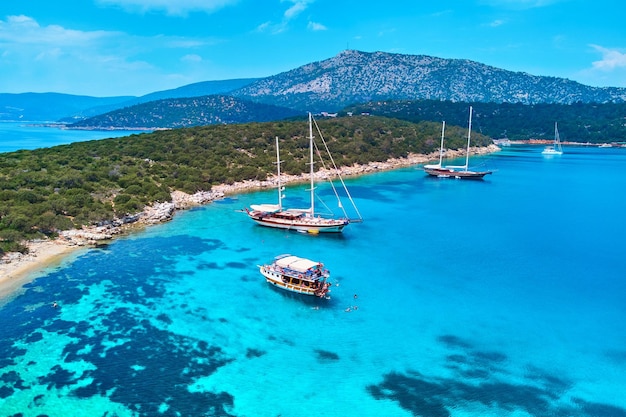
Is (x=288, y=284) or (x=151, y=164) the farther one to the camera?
(x=151, y=164)

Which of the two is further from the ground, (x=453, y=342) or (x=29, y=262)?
(x=29, y=262)

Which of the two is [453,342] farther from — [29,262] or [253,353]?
[29,262]

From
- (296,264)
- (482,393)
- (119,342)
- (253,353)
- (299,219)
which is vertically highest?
(299,219)

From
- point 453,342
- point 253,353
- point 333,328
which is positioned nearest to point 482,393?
point 453,342

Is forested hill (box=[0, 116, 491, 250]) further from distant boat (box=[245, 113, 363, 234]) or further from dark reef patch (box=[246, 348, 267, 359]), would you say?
dark reef patch (box=[246, 348, 267, 359])

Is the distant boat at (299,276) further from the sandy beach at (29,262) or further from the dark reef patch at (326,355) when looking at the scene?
the sandy beach at (29,262)

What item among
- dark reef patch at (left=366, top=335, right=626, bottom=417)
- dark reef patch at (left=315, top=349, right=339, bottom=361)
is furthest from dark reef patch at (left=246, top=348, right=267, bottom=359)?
dark reef patch at (left=366, top=335, right=626, bottom=417)

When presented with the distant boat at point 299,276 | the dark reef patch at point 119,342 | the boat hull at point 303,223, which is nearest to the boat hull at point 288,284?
the distant boat at point 299,276
